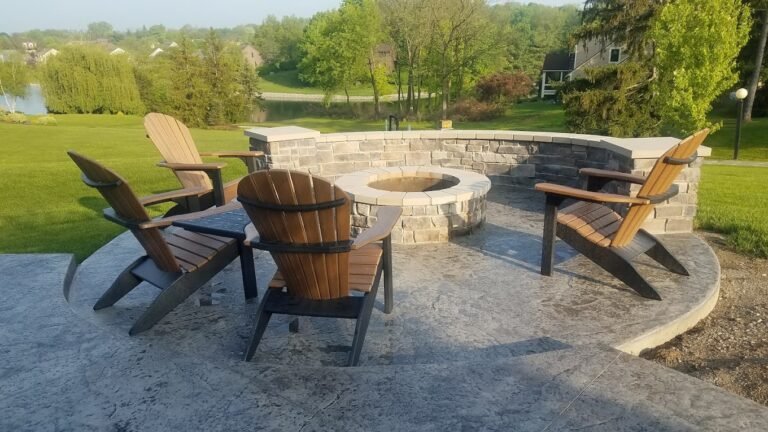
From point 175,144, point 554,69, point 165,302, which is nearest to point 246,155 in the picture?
point 175,144

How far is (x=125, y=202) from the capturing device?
271 cm

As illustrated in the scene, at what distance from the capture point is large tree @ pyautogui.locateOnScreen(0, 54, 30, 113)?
43875 millimetres

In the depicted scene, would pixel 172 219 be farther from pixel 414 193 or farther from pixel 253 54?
pixel 253 54

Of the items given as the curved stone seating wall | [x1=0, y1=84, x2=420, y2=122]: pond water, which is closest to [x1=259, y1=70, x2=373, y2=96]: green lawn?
[x1=0, y1=84, x2=420, y2=122]: pond water

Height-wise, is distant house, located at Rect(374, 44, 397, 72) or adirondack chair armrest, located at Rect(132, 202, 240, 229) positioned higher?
distant house, located at Rect(374, 44, 397, 72)

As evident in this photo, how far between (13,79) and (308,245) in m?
54.6

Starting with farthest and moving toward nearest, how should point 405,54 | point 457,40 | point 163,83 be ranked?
point 163,83
point 405,54
point 457,40

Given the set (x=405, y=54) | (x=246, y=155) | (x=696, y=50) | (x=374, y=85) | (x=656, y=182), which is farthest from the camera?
(x=374, y=85)

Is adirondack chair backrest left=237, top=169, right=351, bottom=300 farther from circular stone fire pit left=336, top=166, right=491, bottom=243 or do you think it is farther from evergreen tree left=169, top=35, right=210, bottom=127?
evergreen tree left=169, top=35, right=210, bottom=127

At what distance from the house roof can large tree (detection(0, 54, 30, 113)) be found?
160 ft

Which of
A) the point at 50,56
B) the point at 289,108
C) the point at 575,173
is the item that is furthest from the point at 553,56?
the point at 575,173

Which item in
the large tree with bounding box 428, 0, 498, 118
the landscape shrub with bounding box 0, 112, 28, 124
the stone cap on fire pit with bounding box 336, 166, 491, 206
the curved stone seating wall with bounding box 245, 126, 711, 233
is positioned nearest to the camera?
the stone cap on fire pit with bounding box 336, 166, 491, 206

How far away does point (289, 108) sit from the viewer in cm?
4481

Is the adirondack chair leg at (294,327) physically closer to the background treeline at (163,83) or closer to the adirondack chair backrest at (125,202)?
the adirondack chair backrest at (125,202)
